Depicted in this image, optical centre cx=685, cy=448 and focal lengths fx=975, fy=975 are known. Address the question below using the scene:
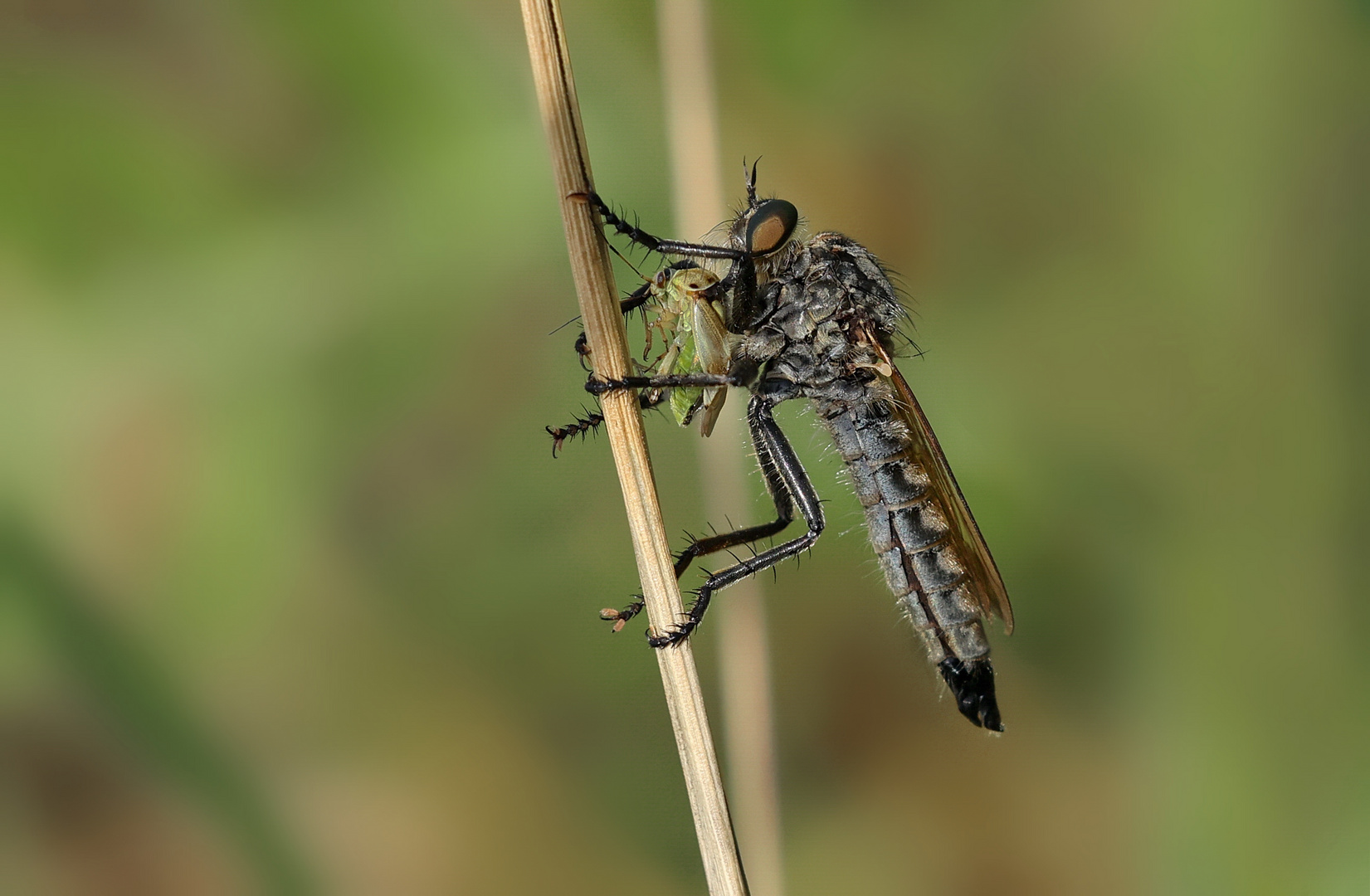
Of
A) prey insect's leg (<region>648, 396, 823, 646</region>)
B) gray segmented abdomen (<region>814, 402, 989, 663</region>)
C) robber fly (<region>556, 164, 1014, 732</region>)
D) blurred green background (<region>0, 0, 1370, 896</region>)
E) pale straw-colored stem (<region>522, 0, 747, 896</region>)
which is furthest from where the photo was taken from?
gray segmented abdomen (<region>814, 402, 989, 663</region>)

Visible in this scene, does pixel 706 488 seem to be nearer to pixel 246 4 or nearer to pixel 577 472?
pixel 577 472

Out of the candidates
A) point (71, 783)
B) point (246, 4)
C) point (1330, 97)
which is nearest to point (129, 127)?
point (246, 4)

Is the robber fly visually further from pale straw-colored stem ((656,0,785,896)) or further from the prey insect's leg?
pale straw-colored stem ((656,0,785,896))

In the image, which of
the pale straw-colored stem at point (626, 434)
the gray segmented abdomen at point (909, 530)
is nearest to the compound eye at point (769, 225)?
the gray segmented abdomen at point (909, 530)

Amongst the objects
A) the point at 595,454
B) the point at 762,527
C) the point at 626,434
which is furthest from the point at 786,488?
the point at 626,434

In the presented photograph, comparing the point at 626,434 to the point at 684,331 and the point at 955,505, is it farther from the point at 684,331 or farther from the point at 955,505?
the point at 955,505

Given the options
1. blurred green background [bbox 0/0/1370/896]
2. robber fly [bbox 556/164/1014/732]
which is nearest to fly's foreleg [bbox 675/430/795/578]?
robber fly [bbox 556/164/1014/732]
